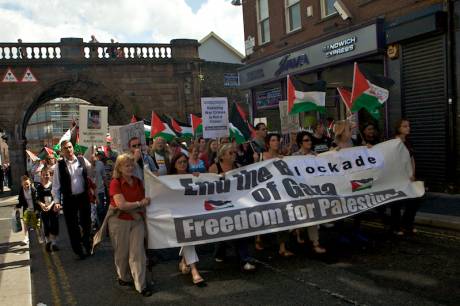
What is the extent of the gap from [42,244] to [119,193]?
434 cm

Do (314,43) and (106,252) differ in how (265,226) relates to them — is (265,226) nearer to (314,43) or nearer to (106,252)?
(106,252)

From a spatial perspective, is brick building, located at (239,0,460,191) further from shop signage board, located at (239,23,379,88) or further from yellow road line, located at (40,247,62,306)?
yellow road line, located at (40,247,62,306)

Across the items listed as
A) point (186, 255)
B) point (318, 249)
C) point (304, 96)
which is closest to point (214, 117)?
point (304, 96)

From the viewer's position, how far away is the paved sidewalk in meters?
5.16

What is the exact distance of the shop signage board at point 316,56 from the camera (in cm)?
1286

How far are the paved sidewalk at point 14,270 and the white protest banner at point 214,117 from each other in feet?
12.6

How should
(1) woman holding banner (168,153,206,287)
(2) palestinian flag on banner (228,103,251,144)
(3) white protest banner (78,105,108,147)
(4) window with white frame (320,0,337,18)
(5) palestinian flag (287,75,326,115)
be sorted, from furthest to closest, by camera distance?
(4) window with white frame (320,0,337,18)
(2) palestinian flag on banner (228,103,251,144)
(5) palestinian flag (287,75,326,115)
(3) white protest banner (78,105,108,147)
(1) woman holding banner (168,153,206,287)

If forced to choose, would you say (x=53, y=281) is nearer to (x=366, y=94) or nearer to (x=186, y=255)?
(x=186, y=255)

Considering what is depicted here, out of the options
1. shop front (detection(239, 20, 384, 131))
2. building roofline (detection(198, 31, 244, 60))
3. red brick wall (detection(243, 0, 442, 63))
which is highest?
building roofline (detection(198, 31, 244, 60))

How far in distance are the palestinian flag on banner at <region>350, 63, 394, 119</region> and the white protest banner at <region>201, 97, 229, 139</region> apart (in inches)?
98.1

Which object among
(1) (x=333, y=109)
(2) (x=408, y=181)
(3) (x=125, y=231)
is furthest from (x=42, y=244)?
(1) (x=333, y=109)

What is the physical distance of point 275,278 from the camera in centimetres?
549

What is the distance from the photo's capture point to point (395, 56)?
12.3 metres

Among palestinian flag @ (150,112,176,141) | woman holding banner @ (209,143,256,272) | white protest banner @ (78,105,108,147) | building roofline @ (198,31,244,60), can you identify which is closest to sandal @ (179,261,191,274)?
woman holding banner @ (209,143,256,272)
